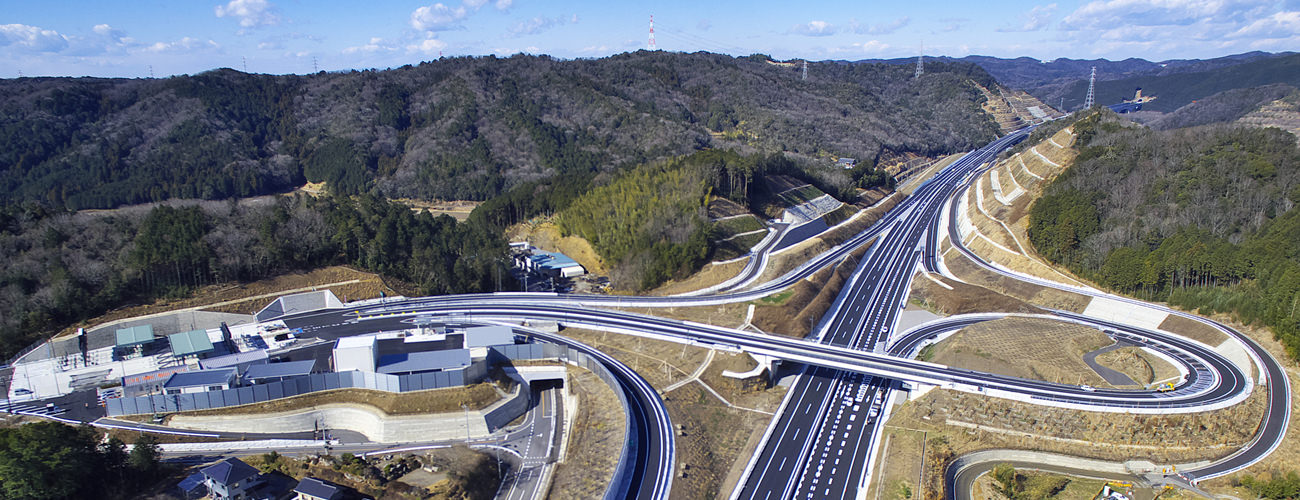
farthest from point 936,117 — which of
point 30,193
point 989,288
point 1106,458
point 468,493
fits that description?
point 30,193

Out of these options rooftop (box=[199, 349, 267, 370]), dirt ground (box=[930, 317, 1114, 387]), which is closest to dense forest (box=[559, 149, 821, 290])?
dirt ground (box=[930, 317, 1114, 387])

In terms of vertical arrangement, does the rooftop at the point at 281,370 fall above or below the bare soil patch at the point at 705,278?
below

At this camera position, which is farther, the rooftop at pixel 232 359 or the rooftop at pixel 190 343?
the rooftop at pixel 190 343

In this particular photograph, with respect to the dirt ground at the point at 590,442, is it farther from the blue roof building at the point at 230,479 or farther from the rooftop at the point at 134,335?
the rooftop at the point at 134,335

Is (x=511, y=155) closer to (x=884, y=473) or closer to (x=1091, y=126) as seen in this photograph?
(x=1091, y=126)

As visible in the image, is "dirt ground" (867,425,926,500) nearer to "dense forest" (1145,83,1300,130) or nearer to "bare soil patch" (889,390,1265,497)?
"bare soil patch" (889,390,1265,497)

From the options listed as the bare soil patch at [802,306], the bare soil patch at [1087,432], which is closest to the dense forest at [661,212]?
the bare soil patch at [802,306]

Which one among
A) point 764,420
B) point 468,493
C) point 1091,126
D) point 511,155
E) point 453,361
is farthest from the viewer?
point 511,155

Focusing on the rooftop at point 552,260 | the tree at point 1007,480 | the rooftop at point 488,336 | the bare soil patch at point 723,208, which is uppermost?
the bare soil patch at point 723,208
